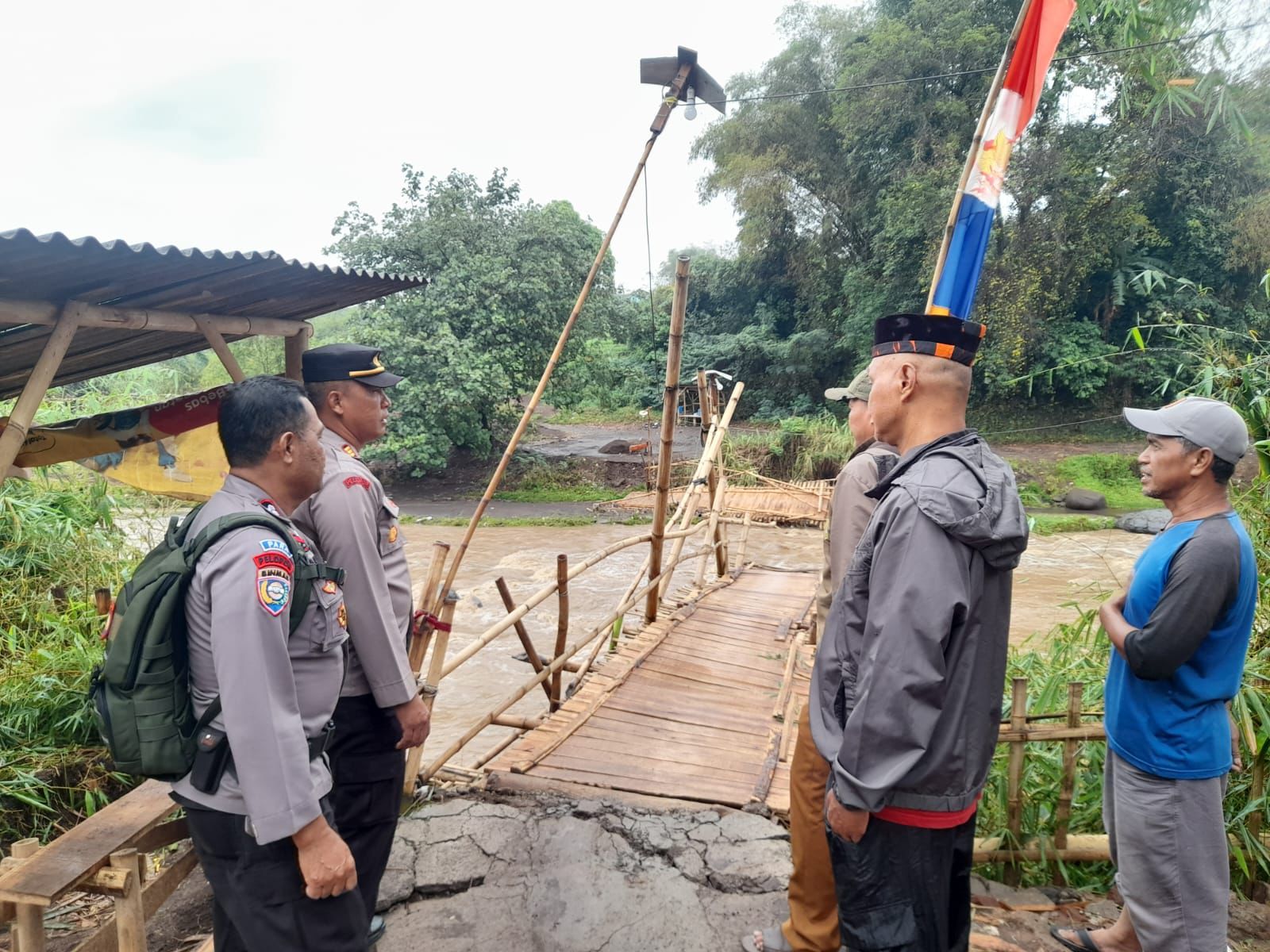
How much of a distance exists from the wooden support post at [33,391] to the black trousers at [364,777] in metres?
1.27

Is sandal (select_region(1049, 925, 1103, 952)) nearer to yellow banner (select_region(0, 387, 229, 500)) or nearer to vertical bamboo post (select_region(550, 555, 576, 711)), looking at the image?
vertical bamboo post (select_region(550, 555, 576, 711))

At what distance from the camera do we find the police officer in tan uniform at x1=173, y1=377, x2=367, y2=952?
1.39 metres

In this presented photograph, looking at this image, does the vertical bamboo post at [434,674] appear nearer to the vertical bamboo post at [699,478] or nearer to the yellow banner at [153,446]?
the yellow banner at [153,446]

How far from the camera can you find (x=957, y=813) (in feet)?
4.91

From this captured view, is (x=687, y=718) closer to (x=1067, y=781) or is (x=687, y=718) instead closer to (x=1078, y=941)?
(x=1067, y=781)

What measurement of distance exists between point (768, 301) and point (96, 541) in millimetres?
22081

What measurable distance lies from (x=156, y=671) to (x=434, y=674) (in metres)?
1.69

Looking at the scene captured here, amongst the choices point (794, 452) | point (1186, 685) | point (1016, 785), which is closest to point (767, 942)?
point (1016, 785)

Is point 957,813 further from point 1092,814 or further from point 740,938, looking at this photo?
point 1092,814

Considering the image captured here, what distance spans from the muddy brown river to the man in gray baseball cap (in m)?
5.01

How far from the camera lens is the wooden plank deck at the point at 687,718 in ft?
10.8

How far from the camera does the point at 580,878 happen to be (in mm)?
2477

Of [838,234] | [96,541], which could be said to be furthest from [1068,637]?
[838,234]

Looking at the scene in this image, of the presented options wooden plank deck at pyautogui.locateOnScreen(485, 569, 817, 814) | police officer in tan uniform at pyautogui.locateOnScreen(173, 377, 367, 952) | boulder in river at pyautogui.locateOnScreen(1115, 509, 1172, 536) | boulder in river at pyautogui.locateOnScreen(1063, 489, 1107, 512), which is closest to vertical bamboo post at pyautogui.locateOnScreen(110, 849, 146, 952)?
police officer in tan uniform at pyautogui.locateOnScreen(173, 377, 367, 952)
